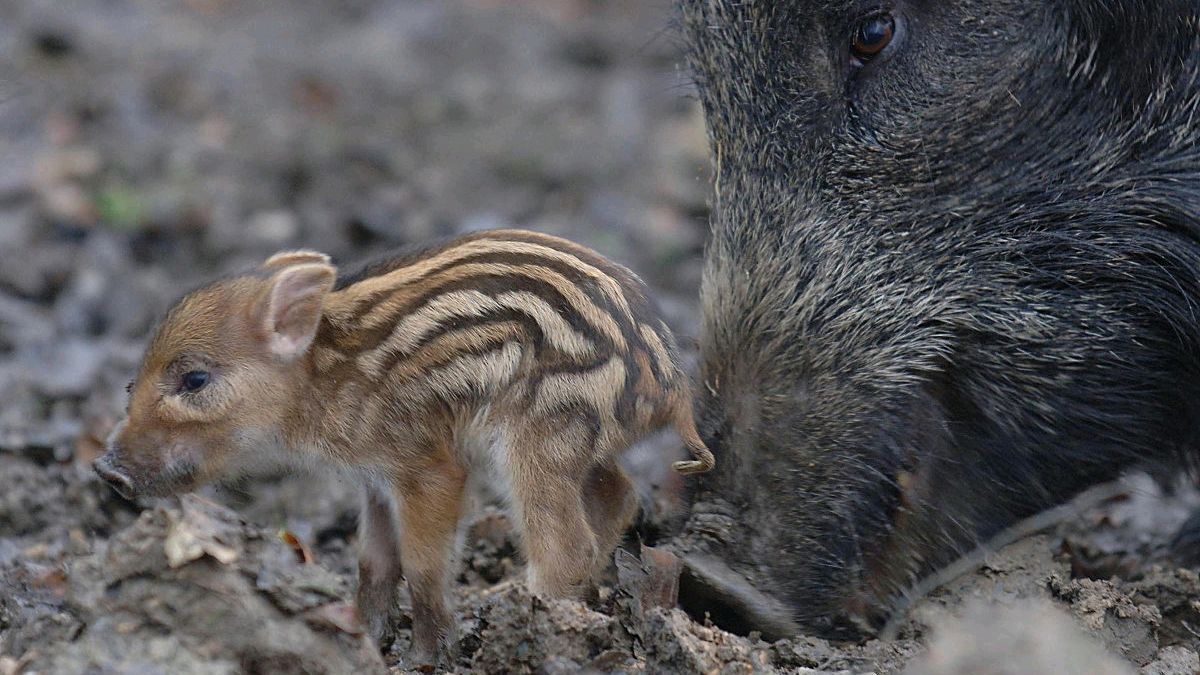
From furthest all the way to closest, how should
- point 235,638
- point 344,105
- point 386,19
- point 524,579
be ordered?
point 386,19
point 344,105
point 524,579
point 235,638

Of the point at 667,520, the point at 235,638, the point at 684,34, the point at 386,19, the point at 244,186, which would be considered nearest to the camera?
the point at 235,638

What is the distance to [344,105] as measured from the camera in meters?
9.82

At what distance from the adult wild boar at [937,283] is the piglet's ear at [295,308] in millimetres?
1061

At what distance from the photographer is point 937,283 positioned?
4.32 m

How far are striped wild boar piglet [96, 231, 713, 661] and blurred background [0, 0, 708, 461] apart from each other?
4.98 feet

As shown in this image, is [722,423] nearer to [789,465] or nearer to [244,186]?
[789,465]

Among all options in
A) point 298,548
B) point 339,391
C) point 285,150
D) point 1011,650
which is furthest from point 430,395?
point 285,150

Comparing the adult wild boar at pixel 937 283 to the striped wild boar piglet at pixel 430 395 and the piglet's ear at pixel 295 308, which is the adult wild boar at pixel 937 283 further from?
the piglet's ear at pixel 295 308

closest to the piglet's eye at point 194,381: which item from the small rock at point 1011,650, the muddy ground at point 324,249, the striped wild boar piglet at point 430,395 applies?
the striped wild boar piglet at point 430,395

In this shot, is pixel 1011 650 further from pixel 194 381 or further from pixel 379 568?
pixel 194 381

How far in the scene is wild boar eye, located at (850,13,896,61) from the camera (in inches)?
177

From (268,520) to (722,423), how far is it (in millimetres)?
1732

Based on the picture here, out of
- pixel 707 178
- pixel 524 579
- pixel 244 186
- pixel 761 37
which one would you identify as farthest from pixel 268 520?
pixel 244 186

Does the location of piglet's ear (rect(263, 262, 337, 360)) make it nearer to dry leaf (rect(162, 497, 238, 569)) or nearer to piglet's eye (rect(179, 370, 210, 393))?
piglet's eye (rect(179, 370, 210, 393))
